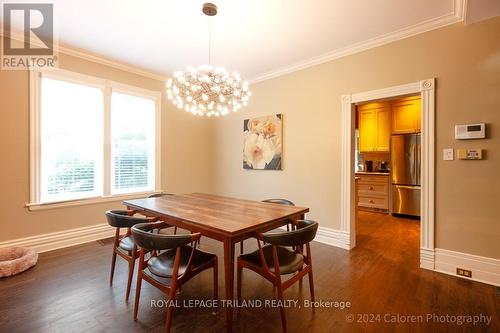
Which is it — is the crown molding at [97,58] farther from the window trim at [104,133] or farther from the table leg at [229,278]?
the table leg at [229,278]

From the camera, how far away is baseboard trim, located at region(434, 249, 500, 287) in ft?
7.66

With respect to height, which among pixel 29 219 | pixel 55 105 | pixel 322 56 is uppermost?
pixel 322 56

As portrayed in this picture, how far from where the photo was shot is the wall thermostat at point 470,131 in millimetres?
2365

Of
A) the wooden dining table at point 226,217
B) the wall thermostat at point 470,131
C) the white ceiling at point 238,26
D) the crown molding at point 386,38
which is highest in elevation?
A: the white ceiling at point 238,26

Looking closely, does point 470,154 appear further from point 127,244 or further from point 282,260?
point 127,244

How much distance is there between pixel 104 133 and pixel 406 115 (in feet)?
18.9

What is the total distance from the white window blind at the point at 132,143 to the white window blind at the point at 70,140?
23 cm

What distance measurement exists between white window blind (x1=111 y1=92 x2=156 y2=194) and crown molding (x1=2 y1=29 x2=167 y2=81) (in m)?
0.42

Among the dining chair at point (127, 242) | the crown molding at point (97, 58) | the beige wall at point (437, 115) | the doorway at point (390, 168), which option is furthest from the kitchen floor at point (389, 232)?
the crown molding at point (97, 58)

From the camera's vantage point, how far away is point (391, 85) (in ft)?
9.63

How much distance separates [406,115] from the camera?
197 inches

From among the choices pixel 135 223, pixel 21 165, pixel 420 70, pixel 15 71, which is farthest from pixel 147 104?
pixel 420 70

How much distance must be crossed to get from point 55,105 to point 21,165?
89 centimetres

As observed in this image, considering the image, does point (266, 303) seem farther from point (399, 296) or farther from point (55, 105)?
point (55, 105)
